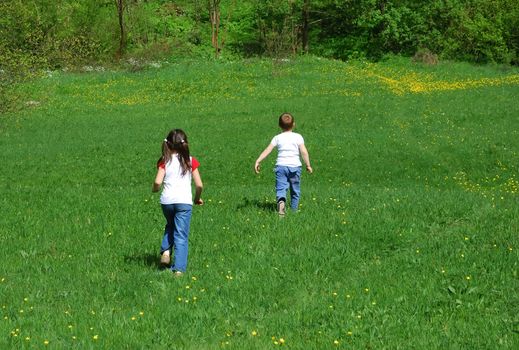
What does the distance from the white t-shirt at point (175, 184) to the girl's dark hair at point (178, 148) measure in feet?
0.17

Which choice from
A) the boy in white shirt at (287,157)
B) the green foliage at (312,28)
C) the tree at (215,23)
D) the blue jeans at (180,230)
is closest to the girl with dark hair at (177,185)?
the blue jeans at (180,230)

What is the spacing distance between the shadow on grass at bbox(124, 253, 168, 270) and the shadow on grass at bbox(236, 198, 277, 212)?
326cm

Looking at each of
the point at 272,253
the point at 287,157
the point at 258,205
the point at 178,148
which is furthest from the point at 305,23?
the point at 178,148

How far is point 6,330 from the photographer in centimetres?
600

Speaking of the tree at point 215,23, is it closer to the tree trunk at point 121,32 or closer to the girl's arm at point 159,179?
the tree trunk at point 121,32

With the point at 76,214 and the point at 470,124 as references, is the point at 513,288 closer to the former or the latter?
the point at 76,214

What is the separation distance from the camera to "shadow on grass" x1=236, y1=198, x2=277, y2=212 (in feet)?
39.5

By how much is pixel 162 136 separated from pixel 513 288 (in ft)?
71.8

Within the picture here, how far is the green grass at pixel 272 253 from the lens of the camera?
5996mm

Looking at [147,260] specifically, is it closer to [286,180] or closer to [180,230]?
[180,230]

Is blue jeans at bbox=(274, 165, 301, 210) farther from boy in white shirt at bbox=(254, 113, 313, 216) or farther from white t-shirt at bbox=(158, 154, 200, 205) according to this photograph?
white t-shirt at bbox=(158, 154, 200, 205)

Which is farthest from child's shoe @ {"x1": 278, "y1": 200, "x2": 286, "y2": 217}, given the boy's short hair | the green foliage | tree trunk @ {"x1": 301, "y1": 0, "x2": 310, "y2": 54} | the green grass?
tree trunk @ {"x1": 301, "y1": 0, "x2": 310, "y2": 54}

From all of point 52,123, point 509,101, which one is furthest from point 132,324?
point 509,101

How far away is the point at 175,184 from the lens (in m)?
7.95
